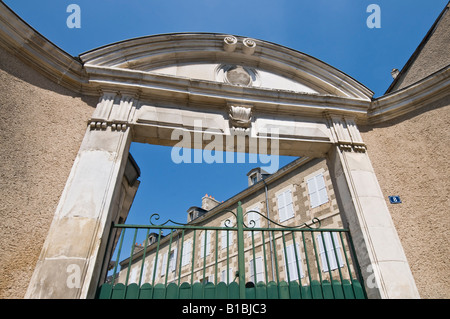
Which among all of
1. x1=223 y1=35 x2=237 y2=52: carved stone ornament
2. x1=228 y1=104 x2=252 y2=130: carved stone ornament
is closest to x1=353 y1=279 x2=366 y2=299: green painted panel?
x1=228 y1=104 x2=252 y2=130: carved stone ornament

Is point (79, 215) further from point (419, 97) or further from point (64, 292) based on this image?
point (419, 97)

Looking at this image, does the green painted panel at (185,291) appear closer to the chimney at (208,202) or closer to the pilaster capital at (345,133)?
the pilaster capital at (345,133)

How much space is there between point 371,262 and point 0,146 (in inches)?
156

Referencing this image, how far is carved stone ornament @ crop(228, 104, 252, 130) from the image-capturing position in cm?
383

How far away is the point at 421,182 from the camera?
140 inches

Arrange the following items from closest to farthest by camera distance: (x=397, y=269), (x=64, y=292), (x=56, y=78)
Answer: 1. (x=64, y=292)
2. (x=397, y=269)
3. (x=56, y=78)

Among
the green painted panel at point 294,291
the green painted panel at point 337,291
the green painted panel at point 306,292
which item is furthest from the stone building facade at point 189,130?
the green painted panel at point 294,291

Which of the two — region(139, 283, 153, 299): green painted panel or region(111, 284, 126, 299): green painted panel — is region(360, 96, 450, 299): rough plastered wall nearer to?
region(139, 283, 153, 299): green painted panel

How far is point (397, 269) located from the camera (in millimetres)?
2977

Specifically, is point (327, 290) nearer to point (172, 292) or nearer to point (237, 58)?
point (172, 292)

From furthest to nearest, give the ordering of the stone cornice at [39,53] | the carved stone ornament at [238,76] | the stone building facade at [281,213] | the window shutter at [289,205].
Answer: the window shutter at [289,205], the stone building facade at [281,213], the carved stone ornament at [238,76], the stone cornice at [39,53]

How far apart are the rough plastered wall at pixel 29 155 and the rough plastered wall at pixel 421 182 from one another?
380 centimetres

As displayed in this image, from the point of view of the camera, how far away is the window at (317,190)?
33.5 feet
